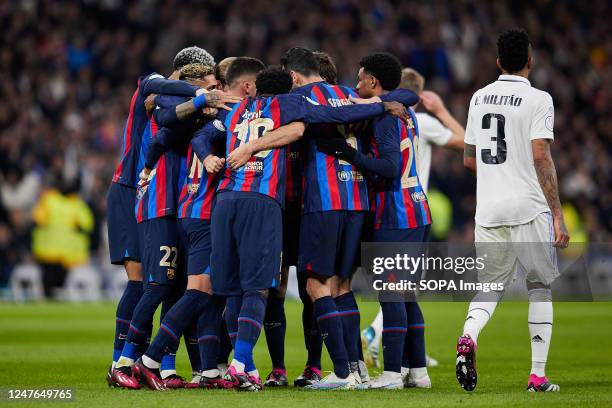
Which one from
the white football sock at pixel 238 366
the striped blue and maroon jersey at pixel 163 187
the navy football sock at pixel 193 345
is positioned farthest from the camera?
the navy football sock at pixel 193 345

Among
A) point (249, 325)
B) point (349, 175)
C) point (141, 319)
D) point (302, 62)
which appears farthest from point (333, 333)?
point (302, 62)

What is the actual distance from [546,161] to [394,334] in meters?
1.66

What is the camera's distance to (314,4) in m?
26.1

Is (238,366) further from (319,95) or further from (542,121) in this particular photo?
(542,121)

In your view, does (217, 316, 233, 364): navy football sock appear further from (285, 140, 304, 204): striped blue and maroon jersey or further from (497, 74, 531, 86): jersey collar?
(497, 74, 531, 86): jersey collar

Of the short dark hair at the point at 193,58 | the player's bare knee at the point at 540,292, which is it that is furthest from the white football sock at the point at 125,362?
the player's bare knee at the point at 540,292

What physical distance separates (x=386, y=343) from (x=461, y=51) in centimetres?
1869

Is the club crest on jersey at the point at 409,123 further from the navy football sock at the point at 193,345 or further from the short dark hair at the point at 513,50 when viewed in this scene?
the navy football sock at the point at 193,345

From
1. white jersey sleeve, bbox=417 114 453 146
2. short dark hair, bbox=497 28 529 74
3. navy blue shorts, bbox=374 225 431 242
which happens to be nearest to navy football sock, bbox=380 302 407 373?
navy blue shorts, bbox=374 225 431 242

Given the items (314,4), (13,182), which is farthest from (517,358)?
(314,4)

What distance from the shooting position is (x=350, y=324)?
847cm

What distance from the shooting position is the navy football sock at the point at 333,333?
26.4ft

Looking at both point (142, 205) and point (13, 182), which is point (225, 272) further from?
point (13, 182)

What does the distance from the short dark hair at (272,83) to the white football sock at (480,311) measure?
2.04 meters
